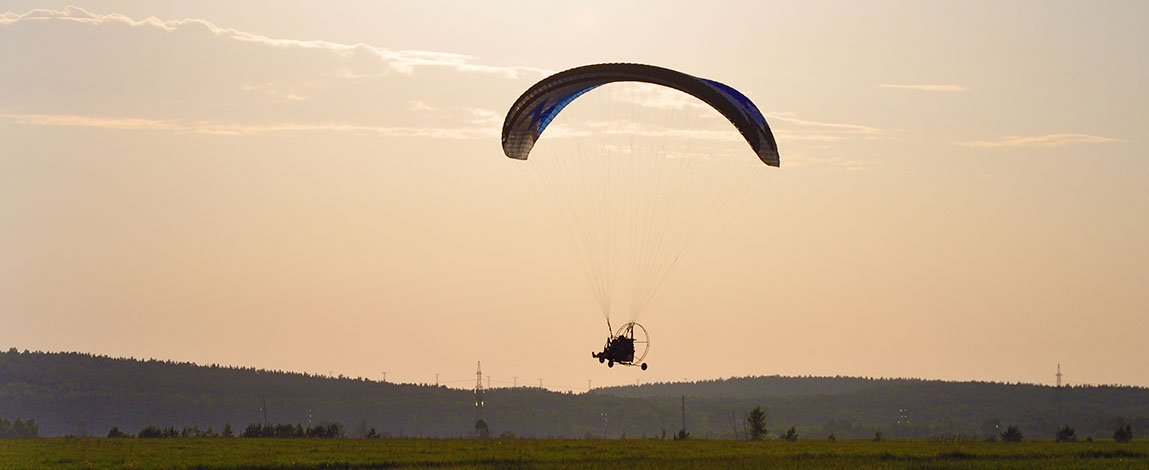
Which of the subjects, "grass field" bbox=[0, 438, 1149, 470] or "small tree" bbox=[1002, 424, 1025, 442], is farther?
"small tree" bbox=[1002, 424, 1025, 442]

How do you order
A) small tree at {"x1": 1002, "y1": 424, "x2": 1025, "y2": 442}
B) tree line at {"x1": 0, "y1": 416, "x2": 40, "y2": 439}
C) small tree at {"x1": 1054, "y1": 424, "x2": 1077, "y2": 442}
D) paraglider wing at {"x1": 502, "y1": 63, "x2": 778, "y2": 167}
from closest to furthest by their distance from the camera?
paraglider wing at {"x1": 502, "y1": 63, "x2": 778, "y2": 167}
small tree at {"x1": 1002, "y1": 424, "x2": 1025, "y2": 442}
small tree at {"x1": 1054, "y1": 424, "x2": 1077, "y2": 442}
tree line at {"x1": 0, "y1": 416, "x2": 40, "y2": 439}

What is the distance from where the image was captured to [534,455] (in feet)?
185

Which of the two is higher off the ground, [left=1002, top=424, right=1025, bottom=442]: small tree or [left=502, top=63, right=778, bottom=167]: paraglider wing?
[left=502, top=63, right=778, bottom=167]: paraglider wing

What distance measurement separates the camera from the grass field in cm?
5116

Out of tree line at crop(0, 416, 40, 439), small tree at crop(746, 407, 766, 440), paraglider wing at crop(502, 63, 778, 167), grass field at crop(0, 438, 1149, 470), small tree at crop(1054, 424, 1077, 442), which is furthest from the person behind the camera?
tree line at crop(0, 416, 40, 439)

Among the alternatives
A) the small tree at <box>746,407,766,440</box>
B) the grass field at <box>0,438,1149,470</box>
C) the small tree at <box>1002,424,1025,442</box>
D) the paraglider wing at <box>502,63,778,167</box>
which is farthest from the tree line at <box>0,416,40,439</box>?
the paraglider wing at <box>502,63,778,167</box>

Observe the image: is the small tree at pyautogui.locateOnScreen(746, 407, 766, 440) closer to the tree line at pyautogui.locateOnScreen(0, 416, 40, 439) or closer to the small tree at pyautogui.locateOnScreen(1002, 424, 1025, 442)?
the small tree at pyautogui.locateOnScreen(1002, 424, 1025, 442)

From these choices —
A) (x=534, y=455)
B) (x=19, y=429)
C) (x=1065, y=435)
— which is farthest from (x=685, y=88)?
(x=19, y=429)

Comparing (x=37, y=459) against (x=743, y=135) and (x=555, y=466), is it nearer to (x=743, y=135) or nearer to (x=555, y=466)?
(x=555, y=466)

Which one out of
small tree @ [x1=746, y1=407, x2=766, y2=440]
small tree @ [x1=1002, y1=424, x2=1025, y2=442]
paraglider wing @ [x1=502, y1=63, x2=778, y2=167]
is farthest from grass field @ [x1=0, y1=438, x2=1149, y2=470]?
small tree @ [x1=746, y1=407, x2=766, y2=440]

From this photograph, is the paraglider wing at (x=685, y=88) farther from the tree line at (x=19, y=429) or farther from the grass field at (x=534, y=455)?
the tree line at (x=19, y=429)

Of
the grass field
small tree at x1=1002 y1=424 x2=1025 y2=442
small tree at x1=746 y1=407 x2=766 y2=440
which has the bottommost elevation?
the grass field

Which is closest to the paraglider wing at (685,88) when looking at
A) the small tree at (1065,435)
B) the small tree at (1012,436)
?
the small tree at (1012,436)

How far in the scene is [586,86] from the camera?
45125 mm
